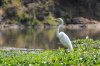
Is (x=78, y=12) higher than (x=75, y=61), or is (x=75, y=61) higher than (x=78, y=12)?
(x=75, y=61)

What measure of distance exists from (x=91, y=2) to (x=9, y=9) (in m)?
25.3

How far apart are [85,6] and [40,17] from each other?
1880 centimetres

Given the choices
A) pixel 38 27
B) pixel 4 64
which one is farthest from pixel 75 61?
pixel 38 27

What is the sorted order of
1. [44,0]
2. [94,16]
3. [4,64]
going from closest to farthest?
[4,64] < [44,0] < [94,16]

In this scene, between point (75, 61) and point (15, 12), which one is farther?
point (15, 12)

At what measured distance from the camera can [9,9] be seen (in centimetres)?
8112

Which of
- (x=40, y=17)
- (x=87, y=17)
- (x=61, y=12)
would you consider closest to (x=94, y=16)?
(x=87, y=17)

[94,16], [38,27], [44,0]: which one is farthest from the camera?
[94,16]

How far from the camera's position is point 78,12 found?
305 feet

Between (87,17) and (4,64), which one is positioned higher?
(4,64)

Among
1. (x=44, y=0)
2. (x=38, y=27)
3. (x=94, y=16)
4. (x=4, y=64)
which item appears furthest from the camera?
(x=94, y=16)

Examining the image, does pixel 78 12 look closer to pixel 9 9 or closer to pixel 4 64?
pixel 9 9

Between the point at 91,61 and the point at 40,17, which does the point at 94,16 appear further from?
the point at 91,61

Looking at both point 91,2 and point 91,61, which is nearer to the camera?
point 91,61
